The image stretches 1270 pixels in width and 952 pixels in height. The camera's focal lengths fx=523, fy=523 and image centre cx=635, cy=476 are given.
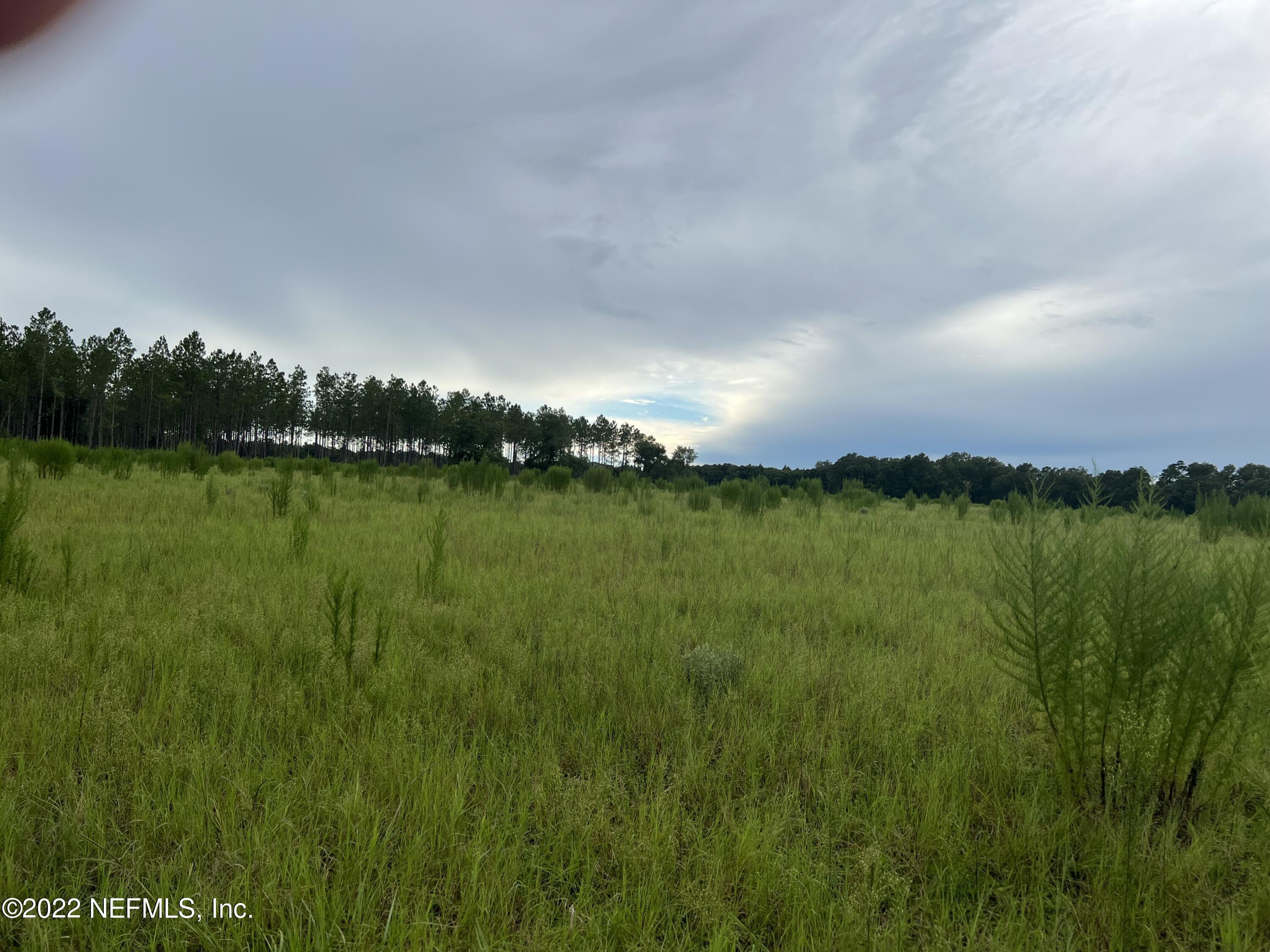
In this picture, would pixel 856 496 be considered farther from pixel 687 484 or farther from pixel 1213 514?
pixel 1213 514

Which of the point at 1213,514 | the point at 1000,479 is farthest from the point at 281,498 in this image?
the point at 1000,479

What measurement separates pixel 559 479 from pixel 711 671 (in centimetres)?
1308

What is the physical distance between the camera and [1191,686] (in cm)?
180

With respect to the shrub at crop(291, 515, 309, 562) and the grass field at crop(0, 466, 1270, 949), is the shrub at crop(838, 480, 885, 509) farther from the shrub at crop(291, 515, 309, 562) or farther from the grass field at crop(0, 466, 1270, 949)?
the shrub at crop(291, 515, 309, 562)

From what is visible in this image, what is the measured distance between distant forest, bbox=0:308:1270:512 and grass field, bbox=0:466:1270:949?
70.9ft

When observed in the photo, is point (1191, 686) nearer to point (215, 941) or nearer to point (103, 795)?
point (215, 941)

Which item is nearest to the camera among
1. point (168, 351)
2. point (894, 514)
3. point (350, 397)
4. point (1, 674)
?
point (1, 674)

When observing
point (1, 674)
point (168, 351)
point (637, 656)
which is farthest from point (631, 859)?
point (168, 351)

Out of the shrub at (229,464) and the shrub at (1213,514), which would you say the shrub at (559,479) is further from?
the shrub at (1213,514)

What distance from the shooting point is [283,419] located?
222 ft

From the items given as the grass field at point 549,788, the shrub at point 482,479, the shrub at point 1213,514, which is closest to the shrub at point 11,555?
the grass field at point 549,788

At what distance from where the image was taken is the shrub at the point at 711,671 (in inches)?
107

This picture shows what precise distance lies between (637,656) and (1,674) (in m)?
3.01

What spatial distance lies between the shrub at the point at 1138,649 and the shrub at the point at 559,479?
13.8 metres
